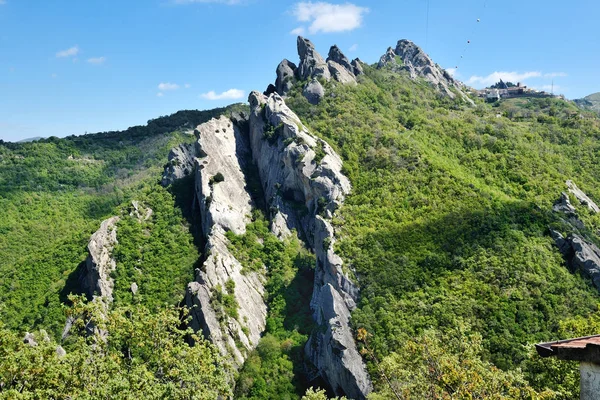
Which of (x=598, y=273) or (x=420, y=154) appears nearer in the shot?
(x=598, y=273)

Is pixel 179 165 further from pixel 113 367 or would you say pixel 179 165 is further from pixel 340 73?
pixel 113 367

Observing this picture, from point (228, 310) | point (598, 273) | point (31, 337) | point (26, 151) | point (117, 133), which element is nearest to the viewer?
point (31, 337)

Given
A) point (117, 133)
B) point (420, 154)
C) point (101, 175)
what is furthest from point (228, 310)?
point (117, 133)

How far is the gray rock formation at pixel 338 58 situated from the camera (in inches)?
3903

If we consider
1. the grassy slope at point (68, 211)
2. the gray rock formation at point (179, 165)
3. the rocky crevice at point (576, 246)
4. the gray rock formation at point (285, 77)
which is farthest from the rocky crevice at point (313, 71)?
the rocky crevice at point (576, 246)

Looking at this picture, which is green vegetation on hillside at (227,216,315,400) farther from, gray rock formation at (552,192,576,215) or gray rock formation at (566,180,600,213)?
gray rock formation at (566,180,600,213)

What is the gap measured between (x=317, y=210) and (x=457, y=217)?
19231mm

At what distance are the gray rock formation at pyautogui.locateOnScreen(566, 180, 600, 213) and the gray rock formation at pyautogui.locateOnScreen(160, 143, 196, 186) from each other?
199ft

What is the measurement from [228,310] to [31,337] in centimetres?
1930

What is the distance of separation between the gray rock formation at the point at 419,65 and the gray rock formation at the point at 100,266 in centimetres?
9625

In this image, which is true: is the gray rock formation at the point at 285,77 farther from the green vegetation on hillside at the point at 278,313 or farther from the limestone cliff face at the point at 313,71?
the green vegetation on hillside at the point at 278,313

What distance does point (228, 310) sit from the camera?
46438 millimetres

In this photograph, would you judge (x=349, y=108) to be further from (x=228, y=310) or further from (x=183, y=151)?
(x=228, y=310)

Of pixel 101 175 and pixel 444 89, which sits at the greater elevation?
pixel 444 89
